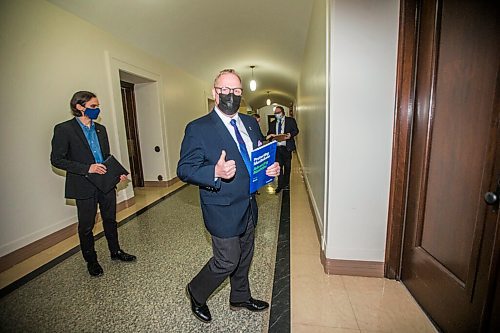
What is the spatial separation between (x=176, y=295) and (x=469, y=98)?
206 centimetres

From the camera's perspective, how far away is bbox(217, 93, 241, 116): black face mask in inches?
49.6

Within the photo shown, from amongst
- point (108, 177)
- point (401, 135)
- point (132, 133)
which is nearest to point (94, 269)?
point (108, 177)

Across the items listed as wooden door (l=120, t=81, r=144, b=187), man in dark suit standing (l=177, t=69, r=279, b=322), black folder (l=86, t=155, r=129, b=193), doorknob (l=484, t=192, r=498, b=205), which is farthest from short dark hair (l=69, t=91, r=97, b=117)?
wooden door (l=120, t=81, r=144, b=187)

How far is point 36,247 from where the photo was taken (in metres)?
2.32

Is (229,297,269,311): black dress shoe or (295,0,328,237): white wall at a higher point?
(295,0,328,237): white wall

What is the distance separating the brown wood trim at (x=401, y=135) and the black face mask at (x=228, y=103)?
3.60 ft

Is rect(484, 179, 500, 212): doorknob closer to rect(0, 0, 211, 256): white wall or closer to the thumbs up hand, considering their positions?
the thumbs up hand

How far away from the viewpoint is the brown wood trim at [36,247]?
2076 mm

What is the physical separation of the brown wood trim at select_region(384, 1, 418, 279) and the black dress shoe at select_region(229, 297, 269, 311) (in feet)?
3.23

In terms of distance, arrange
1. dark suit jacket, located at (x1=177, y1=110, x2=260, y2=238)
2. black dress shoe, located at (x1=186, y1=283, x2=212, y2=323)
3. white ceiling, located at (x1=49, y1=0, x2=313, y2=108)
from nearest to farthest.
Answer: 1. dark suit jacket, located at (x1=177, y1=110, x2=260, y2=238)
2. black dress shoe, located at (x1=186, y1=283, x2=212, y2=323)
3. white ceiling, located at (x1=49, y1=0, x2=313, y2=108)

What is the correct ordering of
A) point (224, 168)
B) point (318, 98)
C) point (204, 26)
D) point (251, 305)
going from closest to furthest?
point (224, 168), point (251, 305), point (318, 98), point (204, 26)

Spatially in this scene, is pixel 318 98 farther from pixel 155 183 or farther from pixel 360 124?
pixel 155 183

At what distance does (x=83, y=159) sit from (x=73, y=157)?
0.07 m

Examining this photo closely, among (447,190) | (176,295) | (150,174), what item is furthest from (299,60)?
(176,295)
